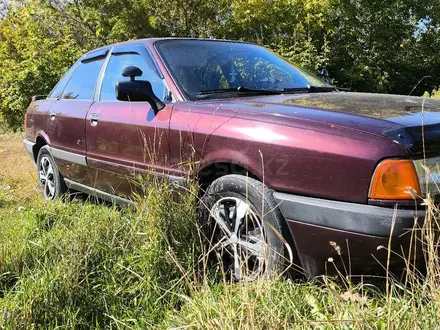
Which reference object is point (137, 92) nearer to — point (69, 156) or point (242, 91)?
point (242, 91)

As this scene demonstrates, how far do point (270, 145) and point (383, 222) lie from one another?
0.71 meters

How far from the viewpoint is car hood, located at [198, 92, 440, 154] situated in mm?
2268

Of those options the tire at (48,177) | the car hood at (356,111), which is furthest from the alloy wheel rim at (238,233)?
the tire at (48,177)

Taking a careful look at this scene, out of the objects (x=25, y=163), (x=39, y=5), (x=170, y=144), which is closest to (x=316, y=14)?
(x=39, y=5)

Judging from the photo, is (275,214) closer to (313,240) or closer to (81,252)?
(313,240)

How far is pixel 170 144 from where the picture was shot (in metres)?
3.17

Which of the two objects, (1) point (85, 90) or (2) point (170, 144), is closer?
(2) point (170, 144)

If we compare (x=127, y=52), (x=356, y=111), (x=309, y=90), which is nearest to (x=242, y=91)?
(x=309, y=90)

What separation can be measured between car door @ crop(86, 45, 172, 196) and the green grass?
1.35 ft

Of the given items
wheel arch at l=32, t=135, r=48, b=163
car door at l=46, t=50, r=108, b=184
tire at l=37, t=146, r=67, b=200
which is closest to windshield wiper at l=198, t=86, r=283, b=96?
car door at l=46, t=50, r=108, b=184

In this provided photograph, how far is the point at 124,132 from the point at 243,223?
1365mm

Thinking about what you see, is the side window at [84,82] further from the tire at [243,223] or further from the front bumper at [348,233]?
the front bumper at [348,233]

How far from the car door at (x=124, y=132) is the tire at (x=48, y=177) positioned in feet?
2.94

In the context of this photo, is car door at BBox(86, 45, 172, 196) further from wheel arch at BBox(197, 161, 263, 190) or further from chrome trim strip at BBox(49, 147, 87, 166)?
wheel arch at BBox(197, 161, 263, 190)
